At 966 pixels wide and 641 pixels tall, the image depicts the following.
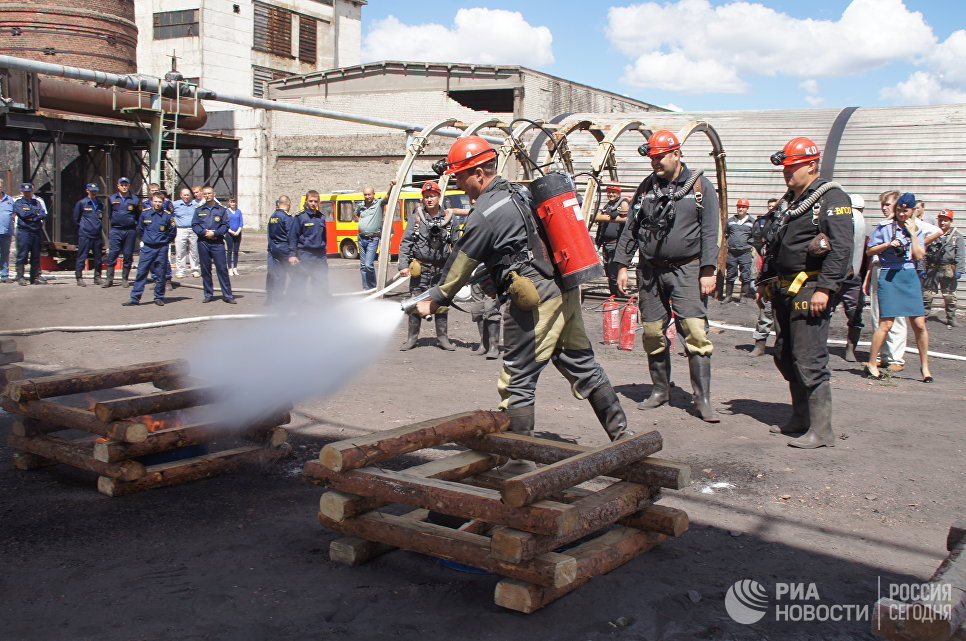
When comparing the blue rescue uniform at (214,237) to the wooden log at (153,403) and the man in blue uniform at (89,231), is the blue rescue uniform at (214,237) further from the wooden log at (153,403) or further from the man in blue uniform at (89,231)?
the wooden log at (153,403)

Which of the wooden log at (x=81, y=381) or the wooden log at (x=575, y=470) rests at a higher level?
the wooden log at (x=575, y=470)

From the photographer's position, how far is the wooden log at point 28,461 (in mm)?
5199

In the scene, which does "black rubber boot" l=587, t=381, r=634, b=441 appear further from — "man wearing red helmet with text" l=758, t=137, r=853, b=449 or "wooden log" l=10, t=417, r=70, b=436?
"wooden log" l=10, t=417, r=70, b=436

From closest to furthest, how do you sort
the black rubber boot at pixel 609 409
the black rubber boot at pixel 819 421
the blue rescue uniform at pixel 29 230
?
the black rubber boot at pixel 609 409, the black rubber boot at pixel 819 421, the blue rescue uniform at pixel 29 230

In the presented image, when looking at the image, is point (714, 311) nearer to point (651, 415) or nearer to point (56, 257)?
point (651, 415)

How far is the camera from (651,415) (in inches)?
270

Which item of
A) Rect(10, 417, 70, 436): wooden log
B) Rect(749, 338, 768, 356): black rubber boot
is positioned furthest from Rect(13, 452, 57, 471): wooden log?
Rect(749, 338, 768, 356): black rubber boot

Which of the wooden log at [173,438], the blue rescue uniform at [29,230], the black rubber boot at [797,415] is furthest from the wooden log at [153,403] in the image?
the blue rescue uniform at [29,230]

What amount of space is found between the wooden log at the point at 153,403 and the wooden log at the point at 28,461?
81cm

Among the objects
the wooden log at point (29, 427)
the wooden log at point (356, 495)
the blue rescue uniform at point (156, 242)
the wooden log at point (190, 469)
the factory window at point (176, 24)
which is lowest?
the wooden log at point (190, 469)

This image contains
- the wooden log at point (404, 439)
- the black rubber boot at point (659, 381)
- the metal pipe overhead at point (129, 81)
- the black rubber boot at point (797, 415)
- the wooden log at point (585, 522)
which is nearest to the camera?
the wooden log at point (585, 522)

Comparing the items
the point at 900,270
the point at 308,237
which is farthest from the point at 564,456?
the point at 308,237

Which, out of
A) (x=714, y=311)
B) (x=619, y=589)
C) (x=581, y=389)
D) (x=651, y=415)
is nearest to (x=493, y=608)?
(x=619, y=589)

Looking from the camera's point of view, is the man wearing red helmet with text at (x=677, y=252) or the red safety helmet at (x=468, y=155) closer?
the red safety helmet at (x=468, y=155)
